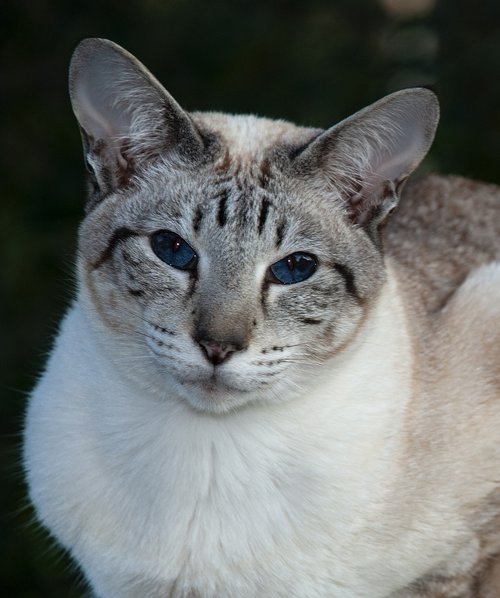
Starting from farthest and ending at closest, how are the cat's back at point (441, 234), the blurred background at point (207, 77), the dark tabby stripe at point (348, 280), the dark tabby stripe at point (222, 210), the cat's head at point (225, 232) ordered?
the blurred background at point (207, 77), the cat's back at point (441, 234), the dark tabby stripe at point (348, 280), the dark tabby stripe at point (222, 210), the cat's head at point (225, 232)

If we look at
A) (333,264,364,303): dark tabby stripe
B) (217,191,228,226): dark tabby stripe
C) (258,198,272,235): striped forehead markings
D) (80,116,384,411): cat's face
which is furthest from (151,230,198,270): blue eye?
(333,264,364,303): dark tabby stripe

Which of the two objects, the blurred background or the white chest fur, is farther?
the blurred background

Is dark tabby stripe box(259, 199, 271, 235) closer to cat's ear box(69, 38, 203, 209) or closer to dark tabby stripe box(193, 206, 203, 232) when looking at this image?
dark tabby stripe box(193, 206, 203, 232)

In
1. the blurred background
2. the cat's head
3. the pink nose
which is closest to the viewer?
the pink nose

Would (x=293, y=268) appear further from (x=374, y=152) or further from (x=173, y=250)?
(x=374, y=152)

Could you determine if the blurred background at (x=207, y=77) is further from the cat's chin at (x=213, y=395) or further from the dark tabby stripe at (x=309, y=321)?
the dark tabby stripe at (x=309, y=321)

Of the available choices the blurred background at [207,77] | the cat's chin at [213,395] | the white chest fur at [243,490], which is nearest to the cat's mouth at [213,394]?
the cat's chin at [213,395]

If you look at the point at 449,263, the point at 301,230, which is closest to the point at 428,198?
the point at 449,263
